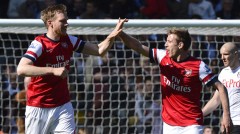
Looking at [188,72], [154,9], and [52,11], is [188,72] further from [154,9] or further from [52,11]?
[154,9]

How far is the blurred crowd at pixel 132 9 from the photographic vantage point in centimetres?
1419

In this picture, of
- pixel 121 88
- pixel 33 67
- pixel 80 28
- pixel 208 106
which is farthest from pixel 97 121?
pixel 33 67

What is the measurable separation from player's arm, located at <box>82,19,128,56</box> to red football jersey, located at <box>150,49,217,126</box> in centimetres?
63

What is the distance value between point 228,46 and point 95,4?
4415 millimetres

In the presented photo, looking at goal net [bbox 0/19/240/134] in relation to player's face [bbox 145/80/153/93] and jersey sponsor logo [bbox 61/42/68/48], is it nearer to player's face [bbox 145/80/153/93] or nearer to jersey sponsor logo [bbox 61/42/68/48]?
player's face [bbox 145/80/153/93]

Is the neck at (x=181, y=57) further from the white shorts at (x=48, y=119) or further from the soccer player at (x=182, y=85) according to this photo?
the white shorts at (x=48, y=119)

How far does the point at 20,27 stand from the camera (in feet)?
36.4

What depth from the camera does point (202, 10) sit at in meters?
14.6

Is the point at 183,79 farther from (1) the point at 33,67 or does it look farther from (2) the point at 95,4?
(2) the point at 95,4

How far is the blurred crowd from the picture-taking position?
1419cm

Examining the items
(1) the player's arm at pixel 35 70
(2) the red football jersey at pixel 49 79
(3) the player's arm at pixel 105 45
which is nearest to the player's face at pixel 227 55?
(3) the player's arm at pixel 105 45

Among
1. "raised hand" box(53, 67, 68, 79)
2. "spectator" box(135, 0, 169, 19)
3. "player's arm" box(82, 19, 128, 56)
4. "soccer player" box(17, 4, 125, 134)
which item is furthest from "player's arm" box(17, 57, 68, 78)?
"spectator" box(135, 0, 169, 19)

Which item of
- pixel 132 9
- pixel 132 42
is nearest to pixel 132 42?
pixel 132 42

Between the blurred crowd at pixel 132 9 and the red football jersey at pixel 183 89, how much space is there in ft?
15.5
